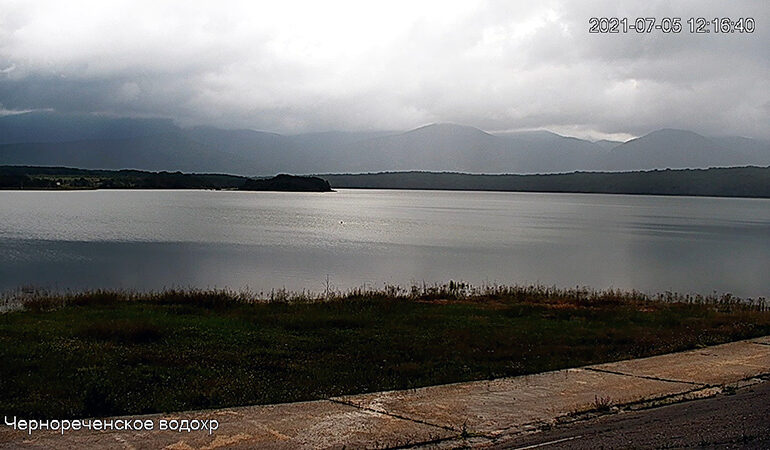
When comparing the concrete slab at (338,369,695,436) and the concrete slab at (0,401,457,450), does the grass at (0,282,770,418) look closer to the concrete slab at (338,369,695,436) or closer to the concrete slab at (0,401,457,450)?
the concrete slab at (338,369,695,436)

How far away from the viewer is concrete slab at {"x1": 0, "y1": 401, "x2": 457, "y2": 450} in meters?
6.64

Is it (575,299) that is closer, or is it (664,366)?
(664,366)

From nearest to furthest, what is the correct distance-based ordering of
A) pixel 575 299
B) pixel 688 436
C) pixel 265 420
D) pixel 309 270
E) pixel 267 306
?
pixel 688 436
pixel 265 420
pixel 267 306
pixel 575 299
pixel 309 270

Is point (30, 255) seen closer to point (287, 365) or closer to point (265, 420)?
point (287, 365)

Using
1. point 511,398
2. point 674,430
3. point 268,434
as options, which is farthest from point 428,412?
point 674,430

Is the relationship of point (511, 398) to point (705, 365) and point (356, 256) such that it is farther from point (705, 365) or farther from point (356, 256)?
point (356, 256)

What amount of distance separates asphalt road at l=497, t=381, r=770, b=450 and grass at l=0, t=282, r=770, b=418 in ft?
8.09

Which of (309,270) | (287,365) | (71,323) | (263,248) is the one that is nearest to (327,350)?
(287,365)

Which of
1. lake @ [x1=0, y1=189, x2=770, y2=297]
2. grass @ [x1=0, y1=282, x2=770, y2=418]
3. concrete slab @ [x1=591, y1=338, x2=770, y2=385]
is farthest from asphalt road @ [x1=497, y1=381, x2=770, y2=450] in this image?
lake @ [x1=0, y1=189, x2=770, y2=297]

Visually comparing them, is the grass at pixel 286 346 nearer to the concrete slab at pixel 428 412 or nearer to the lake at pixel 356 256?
the concrete slab at pixel 428 412

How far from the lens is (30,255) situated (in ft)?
117

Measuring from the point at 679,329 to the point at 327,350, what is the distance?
689 cm

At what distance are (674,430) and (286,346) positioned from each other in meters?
6.35

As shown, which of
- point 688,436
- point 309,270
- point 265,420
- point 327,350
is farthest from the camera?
point 309,270
